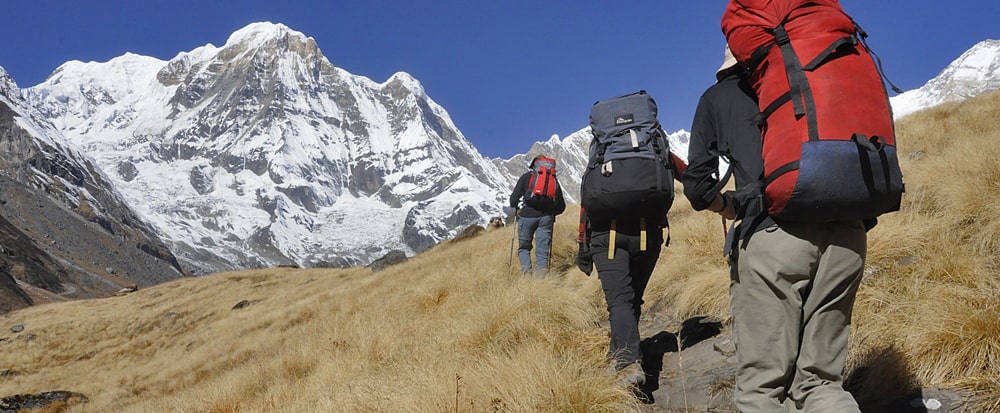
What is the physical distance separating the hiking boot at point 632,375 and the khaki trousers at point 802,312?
1.27 metres

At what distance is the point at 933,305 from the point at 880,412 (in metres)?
0.82

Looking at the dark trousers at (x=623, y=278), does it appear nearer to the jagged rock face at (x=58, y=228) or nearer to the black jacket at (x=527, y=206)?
the black jacket at (x=527, y=206)

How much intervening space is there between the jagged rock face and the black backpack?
282 ft

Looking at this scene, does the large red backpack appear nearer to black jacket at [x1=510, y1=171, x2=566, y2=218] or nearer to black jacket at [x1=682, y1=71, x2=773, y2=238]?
black jacket at [x1=682, y1=71, x2=773, y2=238]

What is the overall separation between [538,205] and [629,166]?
13.0 feet

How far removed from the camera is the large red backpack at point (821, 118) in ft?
6.10

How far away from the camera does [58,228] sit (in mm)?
126750

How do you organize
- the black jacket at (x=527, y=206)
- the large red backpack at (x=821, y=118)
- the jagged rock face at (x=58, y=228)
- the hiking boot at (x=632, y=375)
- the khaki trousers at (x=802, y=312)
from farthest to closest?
the jagged rock face at (x=58, y=228)
the black jacket at (x=527, y=206)
the hiking boot at (x=632, y=375)
the khaki trousers at (x=802, y=312)
the large red backpack at (x=821, y=118)

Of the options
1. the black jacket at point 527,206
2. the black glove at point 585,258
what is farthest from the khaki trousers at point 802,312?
the black jacket at point 527,206

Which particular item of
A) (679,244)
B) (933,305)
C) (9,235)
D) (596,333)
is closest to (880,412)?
(933,305)

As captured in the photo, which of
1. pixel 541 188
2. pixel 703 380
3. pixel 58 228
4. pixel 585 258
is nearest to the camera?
pixel 703 380

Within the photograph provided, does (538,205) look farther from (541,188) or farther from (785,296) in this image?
(785,296)

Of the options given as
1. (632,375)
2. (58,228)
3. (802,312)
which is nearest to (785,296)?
(802,312)

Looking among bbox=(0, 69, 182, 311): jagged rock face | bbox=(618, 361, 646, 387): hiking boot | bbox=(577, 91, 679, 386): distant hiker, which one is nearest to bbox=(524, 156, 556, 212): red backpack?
bbox=(577, 91, 679, 386): distant hiker
